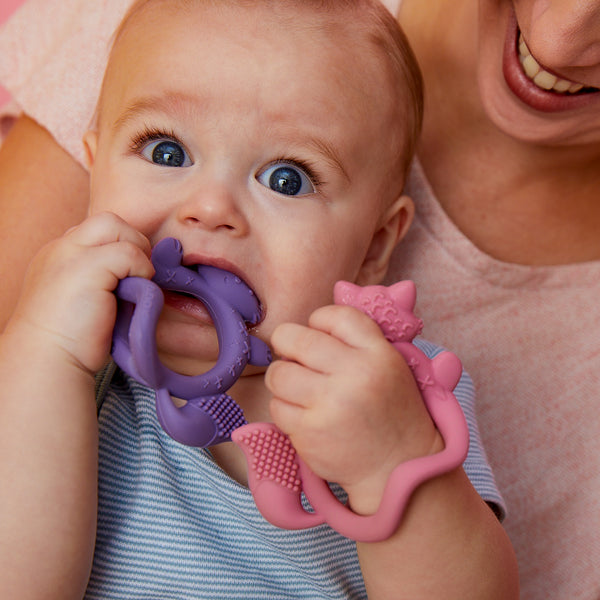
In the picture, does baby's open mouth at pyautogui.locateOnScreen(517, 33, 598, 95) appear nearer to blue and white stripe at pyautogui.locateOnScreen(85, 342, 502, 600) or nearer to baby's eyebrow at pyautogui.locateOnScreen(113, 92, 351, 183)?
baby's eyebrow at pyautogui.locateOnScreen(113, 92, 351, 183)

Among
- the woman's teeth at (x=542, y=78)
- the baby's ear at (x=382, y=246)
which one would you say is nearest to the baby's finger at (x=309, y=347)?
the baby's ear at (x=382, y=246)

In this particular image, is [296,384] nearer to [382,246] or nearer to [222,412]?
[222,412]

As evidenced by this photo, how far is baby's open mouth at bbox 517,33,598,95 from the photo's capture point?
4.22 feet

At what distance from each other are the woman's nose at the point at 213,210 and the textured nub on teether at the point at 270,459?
28cm

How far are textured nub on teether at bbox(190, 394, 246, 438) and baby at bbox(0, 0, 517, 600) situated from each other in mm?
83

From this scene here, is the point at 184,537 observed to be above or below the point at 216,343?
below

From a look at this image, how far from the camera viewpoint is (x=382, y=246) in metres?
1.31

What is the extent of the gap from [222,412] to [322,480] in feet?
0.48

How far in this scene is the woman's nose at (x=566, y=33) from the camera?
1.11 meters

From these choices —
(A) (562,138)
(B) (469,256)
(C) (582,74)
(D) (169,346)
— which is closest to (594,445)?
(B) (469,256)

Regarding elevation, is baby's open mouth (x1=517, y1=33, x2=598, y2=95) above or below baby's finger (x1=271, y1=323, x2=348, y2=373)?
above

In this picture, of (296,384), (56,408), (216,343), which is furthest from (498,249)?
(56,408)

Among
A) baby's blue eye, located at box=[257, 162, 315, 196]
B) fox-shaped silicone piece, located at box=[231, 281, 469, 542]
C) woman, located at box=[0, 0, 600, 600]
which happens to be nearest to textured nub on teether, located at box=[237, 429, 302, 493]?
fox-shaped silicone piece, located at box=[231, 281, 469, 542]

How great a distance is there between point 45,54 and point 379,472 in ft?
4.16
